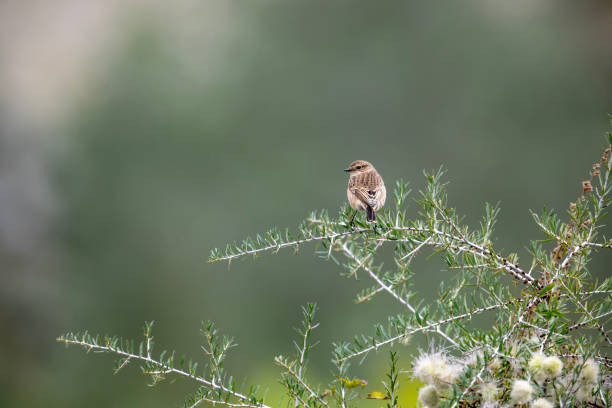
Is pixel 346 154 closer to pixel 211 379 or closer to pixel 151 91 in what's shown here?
pixel 151 91

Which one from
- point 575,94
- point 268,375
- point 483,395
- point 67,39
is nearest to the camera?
point 483,395

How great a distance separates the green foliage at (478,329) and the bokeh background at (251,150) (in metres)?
9.32

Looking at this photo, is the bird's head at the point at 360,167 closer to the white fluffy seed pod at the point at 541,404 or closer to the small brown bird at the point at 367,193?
the small brown bird at the point at 367,193

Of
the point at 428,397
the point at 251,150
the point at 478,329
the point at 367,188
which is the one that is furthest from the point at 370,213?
the point at 251,150

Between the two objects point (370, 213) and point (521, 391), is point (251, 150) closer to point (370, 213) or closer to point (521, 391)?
point (370, 213)

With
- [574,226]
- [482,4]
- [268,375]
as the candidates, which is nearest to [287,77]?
[482,4]

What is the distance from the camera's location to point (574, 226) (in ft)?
4.57

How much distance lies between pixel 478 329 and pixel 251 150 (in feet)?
38.2

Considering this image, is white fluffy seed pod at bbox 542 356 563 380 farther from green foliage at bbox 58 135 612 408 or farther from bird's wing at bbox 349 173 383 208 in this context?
bird's wing at bbox 349 173 383 208

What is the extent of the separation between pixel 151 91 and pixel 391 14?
5767 millimetres

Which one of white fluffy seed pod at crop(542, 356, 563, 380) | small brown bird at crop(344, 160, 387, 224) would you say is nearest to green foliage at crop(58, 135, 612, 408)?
white fluffy seed pod at crop(542, 356, 563, 380)

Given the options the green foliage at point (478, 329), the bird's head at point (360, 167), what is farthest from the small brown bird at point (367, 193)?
the green foliage at point (478, 329)

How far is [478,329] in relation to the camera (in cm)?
125

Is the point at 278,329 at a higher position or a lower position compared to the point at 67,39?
lower
